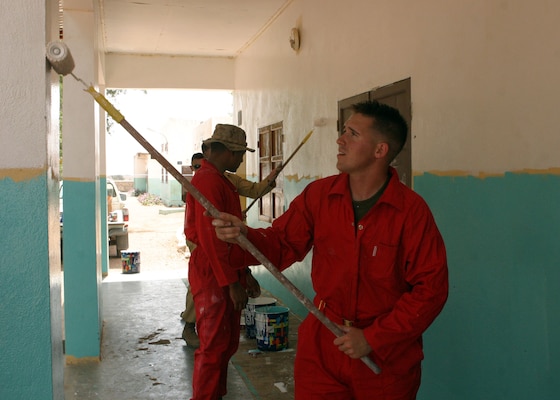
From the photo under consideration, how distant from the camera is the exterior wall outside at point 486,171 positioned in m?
2.67

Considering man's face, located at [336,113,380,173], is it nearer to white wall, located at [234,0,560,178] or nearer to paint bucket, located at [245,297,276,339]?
white wall, located at [234,0,560,178]

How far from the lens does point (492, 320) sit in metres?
3.05

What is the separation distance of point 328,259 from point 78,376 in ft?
11.1

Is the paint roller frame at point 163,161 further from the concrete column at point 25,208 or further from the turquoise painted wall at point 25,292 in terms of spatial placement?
the turquoise painted wall at point 25,292

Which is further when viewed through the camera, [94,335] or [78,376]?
[94,335]

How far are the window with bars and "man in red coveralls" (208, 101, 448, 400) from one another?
4.97m

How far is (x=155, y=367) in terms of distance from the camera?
507 cm

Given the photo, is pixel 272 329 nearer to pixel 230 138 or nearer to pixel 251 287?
pixel 251 287

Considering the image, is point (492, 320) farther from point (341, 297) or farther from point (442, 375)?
point (341, 297)

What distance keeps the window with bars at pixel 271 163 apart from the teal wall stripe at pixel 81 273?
2804 millimetres

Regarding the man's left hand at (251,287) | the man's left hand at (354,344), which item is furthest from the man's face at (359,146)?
the man's left hand at (251,287)

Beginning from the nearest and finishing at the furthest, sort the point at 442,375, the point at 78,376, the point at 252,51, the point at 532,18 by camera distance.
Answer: the point at 532,18, the point at 442,375, the point at 78,376, the point at 252,51

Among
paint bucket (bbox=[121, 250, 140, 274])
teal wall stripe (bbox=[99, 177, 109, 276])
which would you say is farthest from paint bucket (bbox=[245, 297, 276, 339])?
paint bucket (bbox=[121, 250, 140, 274])

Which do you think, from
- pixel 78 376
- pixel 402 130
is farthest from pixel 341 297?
pixel 78 376
